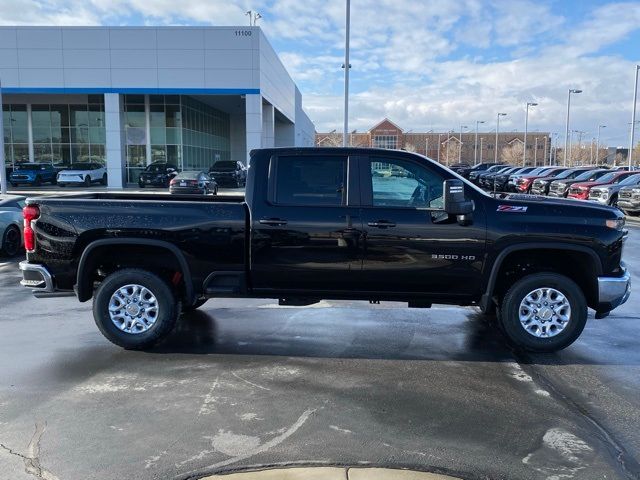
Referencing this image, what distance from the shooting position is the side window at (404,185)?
570cm

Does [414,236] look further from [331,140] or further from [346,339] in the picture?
[331,140]

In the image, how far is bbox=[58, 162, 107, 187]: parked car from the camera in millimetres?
35125

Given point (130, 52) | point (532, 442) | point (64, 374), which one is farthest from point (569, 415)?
point (130, 52)

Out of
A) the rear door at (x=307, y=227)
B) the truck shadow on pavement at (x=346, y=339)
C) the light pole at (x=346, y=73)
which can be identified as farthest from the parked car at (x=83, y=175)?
the rear door at (x=307, y=227)

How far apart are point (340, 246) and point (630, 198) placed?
18236 millimetres

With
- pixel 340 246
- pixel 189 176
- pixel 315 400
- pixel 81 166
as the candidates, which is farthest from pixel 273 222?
pixel 81 166

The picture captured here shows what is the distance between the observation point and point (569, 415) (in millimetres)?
4359

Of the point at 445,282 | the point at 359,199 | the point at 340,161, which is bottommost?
the point at 445,282

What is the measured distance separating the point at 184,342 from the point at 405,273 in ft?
8.25

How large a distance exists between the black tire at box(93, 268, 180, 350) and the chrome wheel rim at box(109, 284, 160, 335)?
3 centimetres

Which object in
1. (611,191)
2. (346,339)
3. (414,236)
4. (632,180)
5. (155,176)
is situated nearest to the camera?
(414,236)

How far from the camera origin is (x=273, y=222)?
18.5 feet

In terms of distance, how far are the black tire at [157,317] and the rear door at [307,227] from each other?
951 millimetres

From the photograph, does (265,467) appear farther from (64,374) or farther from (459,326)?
(459,326)
